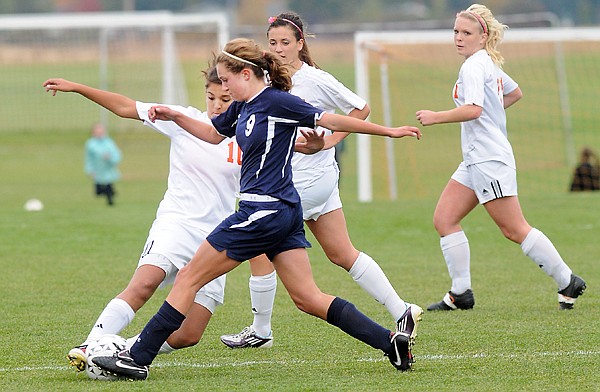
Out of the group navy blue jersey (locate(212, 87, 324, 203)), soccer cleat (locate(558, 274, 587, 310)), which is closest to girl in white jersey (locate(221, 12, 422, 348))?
navy blue jersey (locate(212, 87, 324, 203))

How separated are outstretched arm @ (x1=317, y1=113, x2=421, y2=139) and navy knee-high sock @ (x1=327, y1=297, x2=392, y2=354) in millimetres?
961

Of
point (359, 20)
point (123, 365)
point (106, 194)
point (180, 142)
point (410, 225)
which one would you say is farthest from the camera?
point (359, 20)

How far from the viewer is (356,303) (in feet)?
27.9

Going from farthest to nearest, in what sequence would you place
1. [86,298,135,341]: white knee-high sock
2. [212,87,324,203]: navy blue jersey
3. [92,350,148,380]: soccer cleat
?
[86,298,135,341]: white knee-high sock, [92,350,148,380]: soccer cleat, [212,87,324,203]: navy blue jersey

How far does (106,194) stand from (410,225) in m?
7.61

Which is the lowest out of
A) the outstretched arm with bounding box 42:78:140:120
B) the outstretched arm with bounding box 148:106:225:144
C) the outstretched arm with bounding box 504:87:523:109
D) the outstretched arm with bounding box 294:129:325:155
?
the outstretched arm with bounding box 504:87:523:109

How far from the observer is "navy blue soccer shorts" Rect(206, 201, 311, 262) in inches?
218

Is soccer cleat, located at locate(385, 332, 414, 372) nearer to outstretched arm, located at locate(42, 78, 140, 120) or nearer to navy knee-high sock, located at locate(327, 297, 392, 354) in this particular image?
navy knee-high sock, located at locate(327, 297, 392, 354)

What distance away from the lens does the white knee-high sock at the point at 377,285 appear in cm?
647

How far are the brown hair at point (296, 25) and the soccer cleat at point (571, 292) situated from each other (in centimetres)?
257

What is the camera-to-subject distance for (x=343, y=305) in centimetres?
578

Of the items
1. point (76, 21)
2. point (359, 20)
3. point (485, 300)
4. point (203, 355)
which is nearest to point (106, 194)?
point (76, 21)

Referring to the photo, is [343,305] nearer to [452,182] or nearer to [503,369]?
[503,369]

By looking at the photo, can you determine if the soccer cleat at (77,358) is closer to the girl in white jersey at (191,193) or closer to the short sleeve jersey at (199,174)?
the girl in white jersey at (191,193)
